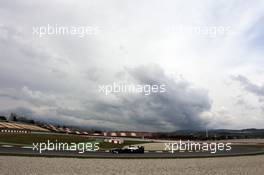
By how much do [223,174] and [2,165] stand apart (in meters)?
16.5

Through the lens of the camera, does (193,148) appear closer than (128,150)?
No

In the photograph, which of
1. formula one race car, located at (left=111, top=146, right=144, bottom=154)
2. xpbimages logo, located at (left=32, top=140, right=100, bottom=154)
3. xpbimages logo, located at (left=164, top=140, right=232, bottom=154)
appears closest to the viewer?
formula one race car, located at (left=111, top=146, right=144, bottom=154)

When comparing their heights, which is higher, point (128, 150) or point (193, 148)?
point (128, 150)

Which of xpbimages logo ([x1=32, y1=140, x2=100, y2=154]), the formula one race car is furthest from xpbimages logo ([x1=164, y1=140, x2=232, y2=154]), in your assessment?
xpbimages logo ([x1=32, y1=140, x2=100, y2=154])

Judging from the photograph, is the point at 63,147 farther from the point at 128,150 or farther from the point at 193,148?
the point at 193,148

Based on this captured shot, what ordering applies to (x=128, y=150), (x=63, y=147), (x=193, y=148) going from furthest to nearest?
(x=193, y=148)
(x=63, y=147)
(x=128, y=150)

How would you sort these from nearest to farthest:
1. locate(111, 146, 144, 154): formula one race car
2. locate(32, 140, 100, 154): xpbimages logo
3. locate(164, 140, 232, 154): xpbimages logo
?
1. locate(111, 146, 144, 154): formula one race car
2. locate(32, 140, 100, 154): xpbimages logo
3. locate(164, 140, 232, 154): xpbimages logo

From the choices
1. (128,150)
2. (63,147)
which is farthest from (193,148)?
(63,147)

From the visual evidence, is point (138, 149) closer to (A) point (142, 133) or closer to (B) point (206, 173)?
(B) point (206, 173)

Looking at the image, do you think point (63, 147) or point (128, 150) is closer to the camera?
point (128, 150)

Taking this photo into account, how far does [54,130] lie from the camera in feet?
320

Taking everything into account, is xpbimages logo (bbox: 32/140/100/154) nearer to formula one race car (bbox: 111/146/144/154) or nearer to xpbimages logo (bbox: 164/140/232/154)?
formula one race car (bbox: 111/146/144/154)

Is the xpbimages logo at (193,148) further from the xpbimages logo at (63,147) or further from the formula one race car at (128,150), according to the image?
the xpbimages logo at (63,147)

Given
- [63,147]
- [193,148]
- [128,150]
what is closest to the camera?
[128,150]
